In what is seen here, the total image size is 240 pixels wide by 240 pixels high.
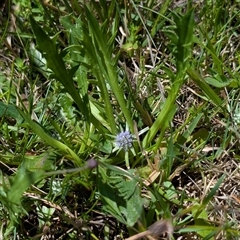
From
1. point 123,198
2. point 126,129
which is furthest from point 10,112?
point 123,198

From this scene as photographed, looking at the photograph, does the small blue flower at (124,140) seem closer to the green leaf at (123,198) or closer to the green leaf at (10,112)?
the green leaf at (123,198)

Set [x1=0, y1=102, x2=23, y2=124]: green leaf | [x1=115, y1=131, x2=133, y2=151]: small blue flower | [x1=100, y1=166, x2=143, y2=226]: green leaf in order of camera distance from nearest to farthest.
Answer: [x1=100, y1=166, x2=143, y2=226]: green leaf < [x1=115, y1=131, x2=133, y2=151]: small blue flower < [x1=0, y1=102, x2=23, y2=124]: green leaf

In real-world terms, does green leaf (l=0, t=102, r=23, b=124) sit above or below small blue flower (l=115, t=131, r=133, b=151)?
below

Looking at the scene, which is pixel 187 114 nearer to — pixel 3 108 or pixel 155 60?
pixel 155 60

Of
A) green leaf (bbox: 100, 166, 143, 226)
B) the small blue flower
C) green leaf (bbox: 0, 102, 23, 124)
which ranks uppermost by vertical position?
the small blue flower

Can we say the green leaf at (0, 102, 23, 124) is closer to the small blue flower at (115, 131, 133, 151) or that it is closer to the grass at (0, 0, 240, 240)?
the grass at (0, 0, 240, 240)

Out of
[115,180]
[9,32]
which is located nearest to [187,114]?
[115,180]

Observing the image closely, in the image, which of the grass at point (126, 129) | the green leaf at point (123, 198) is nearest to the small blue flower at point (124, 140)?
the grass at point (126, 129)

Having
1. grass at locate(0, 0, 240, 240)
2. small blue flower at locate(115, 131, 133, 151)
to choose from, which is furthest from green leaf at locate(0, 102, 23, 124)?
small blue flower at locate(115, 131, 133, 151)
